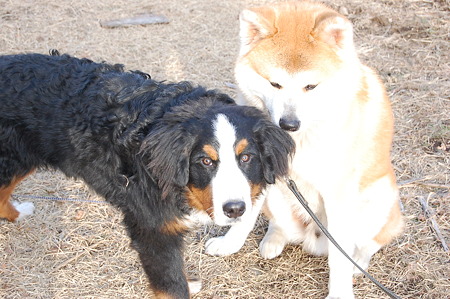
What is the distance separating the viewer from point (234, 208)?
8.39 feet

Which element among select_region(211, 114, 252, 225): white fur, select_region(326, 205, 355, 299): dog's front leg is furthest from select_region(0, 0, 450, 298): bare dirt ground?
select_region(211, 114, 252, 225): white fur

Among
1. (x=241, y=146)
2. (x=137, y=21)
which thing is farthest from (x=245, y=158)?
(x=137, y=21)

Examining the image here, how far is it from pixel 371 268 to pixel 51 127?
246 cm

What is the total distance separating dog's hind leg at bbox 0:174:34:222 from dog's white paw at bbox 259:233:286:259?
6.31ft

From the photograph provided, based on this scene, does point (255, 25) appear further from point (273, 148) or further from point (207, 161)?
point (207, 161)

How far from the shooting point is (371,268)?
3.71 m

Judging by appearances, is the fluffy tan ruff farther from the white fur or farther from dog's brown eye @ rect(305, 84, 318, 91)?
the white fur

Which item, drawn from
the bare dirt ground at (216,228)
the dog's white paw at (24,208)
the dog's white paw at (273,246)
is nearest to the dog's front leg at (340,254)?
the bare dirt ground at (216,228)

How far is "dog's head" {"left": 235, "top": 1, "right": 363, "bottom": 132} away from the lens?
3.05 meters

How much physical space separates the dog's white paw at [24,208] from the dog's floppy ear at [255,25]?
2.25m

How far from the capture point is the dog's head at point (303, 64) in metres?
3.05

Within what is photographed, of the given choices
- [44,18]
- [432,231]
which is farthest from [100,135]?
[44,18]

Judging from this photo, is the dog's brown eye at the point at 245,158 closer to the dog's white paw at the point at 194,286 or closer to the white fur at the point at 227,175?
the white fur at the point at 227,175

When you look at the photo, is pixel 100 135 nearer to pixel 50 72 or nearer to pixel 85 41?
pixel 50 72
